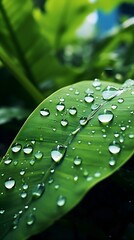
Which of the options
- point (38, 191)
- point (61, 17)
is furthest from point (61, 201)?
point (61, 17)

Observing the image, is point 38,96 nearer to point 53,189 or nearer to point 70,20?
point 53,189

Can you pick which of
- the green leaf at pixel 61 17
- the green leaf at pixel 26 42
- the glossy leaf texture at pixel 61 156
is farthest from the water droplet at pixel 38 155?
the green leaf at pixel 61 17

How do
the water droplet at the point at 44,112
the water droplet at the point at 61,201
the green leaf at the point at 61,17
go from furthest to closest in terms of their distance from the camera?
the green leaf at the point at 61,17
the water droplet at the point at 44,112
the water droplet at the point at 61,201

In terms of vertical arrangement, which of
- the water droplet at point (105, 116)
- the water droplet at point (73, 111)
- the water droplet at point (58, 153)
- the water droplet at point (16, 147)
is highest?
the water droplet at point (73, 111)

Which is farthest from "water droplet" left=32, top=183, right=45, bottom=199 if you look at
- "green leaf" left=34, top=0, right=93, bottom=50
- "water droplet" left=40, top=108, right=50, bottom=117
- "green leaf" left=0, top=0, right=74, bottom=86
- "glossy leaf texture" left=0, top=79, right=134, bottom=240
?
"green leaf" left=34, top=0, right=93, bottom=50

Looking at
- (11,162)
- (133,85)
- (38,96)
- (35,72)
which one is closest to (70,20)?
(35,72)

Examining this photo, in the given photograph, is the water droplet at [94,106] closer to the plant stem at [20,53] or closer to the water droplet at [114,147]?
the water droplet at [114,147]

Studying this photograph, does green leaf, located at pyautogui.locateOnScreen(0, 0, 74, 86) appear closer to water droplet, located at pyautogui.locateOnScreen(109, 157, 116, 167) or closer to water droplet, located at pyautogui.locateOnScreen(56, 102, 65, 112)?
water droplet, located at pyautogui.locateOnScreen(56, 102, 65, 112)
